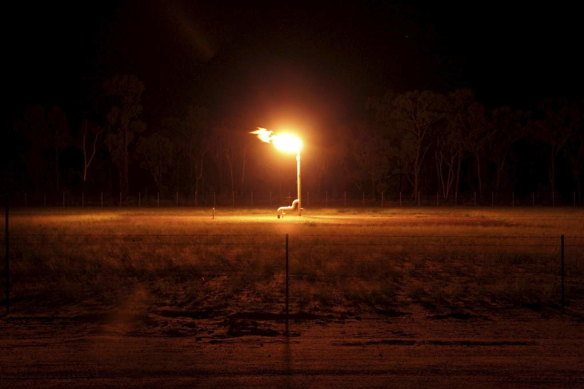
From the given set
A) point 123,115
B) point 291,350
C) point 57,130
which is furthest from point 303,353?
point 57,130

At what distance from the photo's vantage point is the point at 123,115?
6775cm

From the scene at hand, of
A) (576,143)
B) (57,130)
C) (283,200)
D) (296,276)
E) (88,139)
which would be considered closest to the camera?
(296,276)

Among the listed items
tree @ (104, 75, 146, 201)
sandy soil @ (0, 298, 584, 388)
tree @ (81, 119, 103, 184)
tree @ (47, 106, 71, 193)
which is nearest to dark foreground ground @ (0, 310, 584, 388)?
sandy soil @ (0, 298, 584, 388)

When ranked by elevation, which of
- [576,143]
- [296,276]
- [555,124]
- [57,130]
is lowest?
[296,276]

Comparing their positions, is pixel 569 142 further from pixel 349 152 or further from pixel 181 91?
pixel 181 91

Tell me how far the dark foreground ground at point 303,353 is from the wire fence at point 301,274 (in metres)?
1.36

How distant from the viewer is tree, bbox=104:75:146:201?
6775 cm

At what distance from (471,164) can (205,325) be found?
71119mm

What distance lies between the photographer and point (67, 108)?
80062 millimetres

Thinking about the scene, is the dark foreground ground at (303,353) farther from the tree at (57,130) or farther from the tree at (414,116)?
the tree at (57,130)

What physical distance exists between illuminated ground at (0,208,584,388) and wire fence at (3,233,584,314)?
0.24 ft

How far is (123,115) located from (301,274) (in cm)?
5703

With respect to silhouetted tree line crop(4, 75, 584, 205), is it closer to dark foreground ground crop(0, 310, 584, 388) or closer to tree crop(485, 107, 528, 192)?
tree crop(485, 107, 528, 192)

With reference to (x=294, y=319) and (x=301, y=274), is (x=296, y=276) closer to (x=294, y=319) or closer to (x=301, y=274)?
(x=301, y=274)
